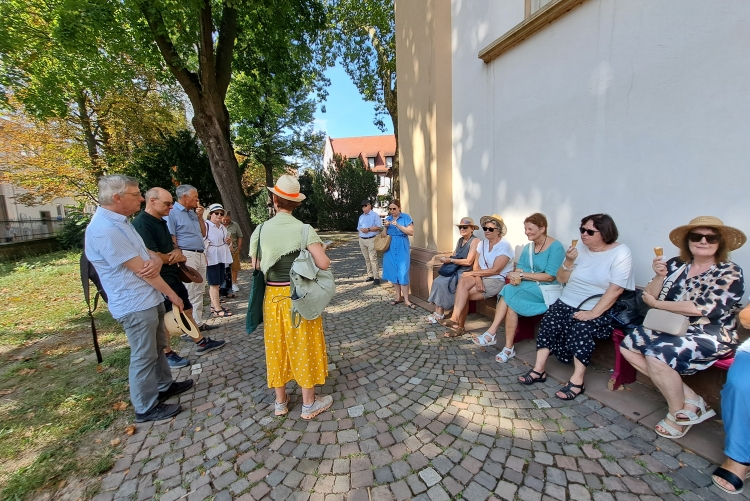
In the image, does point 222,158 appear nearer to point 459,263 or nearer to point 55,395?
point 55,395

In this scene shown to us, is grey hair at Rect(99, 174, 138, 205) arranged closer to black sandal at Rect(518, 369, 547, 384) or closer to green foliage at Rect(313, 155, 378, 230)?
black sandal at Rect(518, 369, 547, 384)

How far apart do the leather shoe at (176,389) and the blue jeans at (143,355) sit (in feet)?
0.93

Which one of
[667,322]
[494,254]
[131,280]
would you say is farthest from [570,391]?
[131,280]

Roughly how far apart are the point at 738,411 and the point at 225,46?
36.8ft

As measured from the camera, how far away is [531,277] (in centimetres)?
346

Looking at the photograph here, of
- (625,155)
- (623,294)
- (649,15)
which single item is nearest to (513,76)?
(649,15)

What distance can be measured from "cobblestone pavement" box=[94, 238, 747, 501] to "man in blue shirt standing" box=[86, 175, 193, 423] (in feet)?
1.06

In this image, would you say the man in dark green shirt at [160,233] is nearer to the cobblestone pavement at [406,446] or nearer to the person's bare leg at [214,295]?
the cobblestone pavement at [406,446]

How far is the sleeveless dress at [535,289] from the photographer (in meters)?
3.41

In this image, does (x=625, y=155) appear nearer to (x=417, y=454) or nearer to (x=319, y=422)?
(x=417, y=454)

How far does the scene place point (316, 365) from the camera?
265cm

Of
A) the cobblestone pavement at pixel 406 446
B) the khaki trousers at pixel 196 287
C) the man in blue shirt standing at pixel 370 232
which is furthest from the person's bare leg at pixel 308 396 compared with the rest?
the man in blue shirt standing at pixel 370 232

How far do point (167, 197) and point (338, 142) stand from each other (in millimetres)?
46641

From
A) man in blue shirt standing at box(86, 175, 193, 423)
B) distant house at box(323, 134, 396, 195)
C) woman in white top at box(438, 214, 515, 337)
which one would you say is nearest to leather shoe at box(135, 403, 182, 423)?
man in blue shirt standing at box(86, 175, 193, 423)
